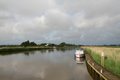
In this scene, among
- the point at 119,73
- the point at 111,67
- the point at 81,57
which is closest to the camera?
the point at 119,73

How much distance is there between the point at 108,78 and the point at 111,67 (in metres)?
4.03

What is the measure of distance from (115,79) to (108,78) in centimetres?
55

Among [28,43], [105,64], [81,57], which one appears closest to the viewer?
[105,64]

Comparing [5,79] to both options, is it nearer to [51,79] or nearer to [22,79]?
[22,79]

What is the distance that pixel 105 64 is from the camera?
22.7 meters

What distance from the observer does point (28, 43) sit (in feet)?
547

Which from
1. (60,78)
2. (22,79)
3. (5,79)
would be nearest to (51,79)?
(60,78)

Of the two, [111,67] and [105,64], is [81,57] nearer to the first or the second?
[105,64]

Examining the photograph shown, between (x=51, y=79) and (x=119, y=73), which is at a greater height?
(x=119, y=73)

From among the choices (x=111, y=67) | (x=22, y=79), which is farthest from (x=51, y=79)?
(x=111, y=67)

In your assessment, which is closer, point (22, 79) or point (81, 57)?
point (22, 79)

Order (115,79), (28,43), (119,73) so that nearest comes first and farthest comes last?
(115,79) → (119,73) → (28,43)

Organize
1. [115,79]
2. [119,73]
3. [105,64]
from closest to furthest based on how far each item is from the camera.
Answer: [115,79], [119,73], [105,64]

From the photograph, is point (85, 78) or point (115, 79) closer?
point (115, 79)
